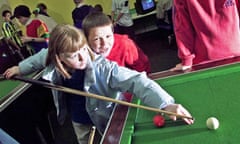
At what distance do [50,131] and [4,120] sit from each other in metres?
0.70

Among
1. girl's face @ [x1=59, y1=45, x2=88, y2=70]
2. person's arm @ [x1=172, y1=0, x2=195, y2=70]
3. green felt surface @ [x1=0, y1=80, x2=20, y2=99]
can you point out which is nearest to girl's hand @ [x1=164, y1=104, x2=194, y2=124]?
girl's face @ [x1=59, y1=45, x2=88, y2=70]

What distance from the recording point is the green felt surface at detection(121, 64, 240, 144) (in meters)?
1.29

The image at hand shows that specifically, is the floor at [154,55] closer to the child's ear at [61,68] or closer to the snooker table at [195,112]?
the child's ear at [61,68]

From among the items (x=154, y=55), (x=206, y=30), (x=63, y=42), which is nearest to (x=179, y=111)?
→ (x=63, y=42)

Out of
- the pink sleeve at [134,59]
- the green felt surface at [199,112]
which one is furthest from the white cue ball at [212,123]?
the pink sleeve at [134,59]

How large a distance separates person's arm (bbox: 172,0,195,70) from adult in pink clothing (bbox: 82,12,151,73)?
0.32m

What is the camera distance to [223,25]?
76.5 inches

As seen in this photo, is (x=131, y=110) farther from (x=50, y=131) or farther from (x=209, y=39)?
(x=50, y=131)

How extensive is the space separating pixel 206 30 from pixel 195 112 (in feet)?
2.05

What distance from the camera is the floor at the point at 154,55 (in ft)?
10.9

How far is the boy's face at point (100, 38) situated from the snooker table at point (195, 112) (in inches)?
12.4

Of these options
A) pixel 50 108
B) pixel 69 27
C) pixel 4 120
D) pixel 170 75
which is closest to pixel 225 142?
pixel 170 75

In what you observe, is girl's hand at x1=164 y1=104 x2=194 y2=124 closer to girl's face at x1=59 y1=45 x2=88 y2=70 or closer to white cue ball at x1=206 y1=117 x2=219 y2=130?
white cue ball at x1=206 y1=117 x2=219 y2=130

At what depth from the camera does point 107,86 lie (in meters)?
1.72
